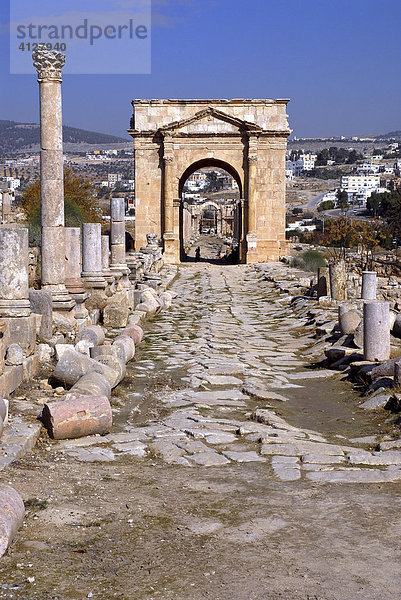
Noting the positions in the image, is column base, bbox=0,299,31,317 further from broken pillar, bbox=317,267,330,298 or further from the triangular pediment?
the triangular pediment

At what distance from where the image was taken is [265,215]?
2864cm

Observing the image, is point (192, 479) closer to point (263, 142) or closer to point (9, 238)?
point (9, 238)

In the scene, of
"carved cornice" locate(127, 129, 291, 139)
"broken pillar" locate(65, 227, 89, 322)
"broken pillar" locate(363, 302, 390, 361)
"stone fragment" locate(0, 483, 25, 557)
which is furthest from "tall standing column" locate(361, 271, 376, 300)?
"carved cornice" locate(127, 129, 291, 139)

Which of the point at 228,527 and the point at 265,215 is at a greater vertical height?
the point at 265,215

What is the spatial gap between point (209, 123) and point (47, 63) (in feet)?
58.3

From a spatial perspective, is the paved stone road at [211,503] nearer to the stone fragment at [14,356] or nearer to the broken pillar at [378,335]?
the broken pillar at [378,335]

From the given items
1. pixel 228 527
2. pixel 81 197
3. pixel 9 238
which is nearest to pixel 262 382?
pixel 9 238

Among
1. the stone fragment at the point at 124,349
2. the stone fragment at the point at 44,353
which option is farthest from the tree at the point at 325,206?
the stone fragment at the point at 44,353

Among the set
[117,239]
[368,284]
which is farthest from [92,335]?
[117,239]

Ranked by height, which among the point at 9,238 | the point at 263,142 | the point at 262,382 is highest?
the point at 263,142

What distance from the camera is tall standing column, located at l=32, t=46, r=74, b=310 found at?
1081 cm

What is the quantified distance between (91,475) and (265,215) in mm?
24023

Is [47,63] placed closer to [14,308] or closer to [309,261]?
[14,308]

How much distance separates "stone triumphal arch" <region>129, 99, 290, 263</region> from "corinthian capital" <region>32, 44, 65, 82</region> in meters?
17.2
